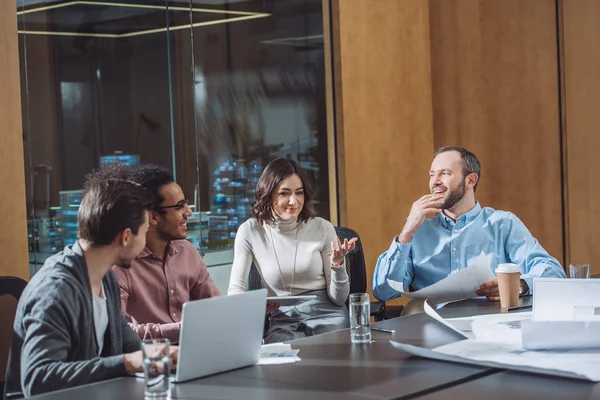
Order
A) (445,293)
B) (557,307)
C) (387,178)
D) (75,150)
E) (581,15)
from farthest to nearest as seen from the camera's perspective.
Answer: (387,178), (581,15), (75,150), (445,293), (557,307)

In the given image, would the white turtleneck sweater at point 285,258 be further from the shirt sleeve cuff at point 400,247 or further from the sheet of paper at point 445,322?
the sheet of paper at point 445,322

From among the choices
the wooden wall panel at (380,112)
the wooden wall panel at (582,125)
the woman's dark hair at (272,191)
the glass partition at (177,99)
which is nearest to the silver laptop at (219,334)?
the woman's dark hair at (272,191)

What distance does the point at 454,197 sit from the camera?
12.6 feet

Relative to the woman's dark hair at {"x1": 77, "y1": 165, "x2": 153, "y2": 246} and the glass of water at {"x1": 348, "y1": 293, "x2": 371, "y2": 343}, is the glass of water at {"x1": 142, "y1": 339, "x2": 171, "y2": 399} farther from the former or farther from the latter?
the glass of water at {"x1": 348, "y1": 293, "x2": 371, "y2": 343}

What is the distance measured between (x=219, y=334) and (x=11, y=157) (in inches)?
90.1

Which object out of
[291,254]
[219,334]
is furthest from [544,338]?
[291,254]

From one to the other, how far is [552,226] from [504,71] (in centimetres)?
114

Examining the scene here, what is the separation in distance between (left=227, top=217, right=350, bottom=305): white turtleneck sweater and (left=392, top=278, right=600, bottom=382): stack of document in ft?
4.10

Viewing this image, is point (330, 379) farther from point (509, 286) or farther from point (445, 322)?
point (509, 286)

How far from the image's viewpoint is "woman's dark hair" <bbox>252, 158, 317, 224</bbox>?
13.2 feet

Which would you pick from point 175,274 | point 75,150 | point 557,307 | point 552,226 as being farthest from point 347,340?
point 552,226

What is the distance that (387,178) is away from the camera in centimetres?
604

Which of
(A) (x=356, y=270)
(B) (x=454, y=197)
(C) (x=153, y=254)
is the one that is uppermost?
(B) (x=454, y=197)

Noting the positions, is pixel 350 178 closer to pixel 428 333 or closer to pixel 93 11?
pixel 93 11
